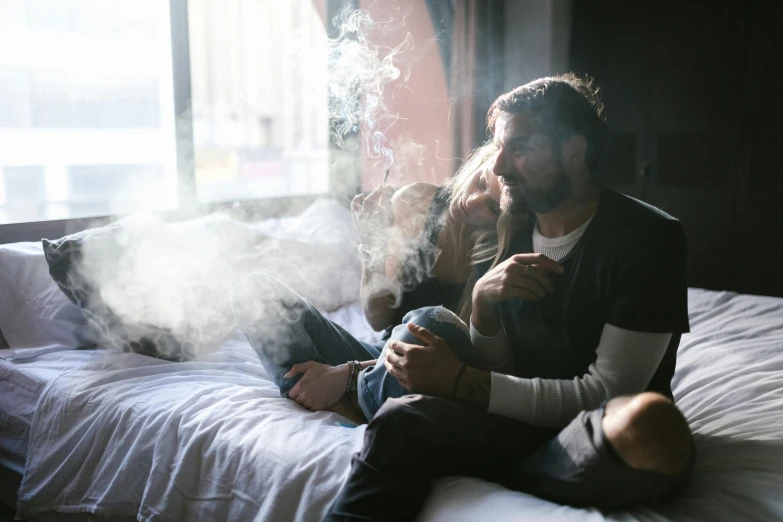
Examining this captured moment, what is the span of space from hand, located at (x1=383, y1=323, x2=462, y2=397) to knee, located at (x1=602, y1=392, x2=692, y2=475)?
0.34 metres

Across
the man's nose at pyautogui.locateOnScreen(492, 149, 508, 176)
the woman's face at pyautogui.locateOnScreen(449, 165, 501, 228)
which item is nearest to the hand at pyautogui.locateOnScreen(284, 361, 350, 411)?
the woman's face at pyautogui.locateOnScreen(449, 165, 501, 228)

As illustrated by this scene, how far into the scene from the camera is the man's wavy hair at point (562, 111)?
4.19ft

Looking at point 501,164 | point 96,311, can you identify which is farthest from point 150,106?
point 501,164

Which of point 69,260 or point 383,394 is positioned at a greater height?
point 69,260

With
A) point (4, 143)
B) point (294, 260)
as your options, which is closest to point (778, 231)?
point (294, 260)

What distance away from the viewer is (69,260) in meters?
1.84

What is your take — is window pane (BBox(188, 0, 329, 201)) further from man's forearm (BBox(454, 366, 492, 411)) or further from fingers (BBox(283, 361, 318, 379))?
man's forearm (BBox(454, 366, 492, 411))

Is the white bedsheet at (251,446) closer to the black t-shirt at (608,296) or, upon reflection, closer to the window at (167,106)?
the black t-shirt at (608,296)

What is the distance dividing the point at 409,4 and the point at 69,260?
229 cm

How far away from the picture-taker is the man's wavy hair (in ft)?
4.19

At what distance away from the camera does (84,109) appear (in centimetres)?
246

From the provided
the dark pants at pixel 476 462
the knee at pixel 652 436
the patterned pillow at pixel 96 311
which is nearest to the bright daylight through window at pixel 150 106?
the patterned pillow at pixel 96 311

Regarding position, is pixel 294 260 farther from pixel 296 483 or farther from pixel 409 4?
pixel 409 4

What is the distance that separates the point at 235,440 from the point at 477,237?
2.43 ft
